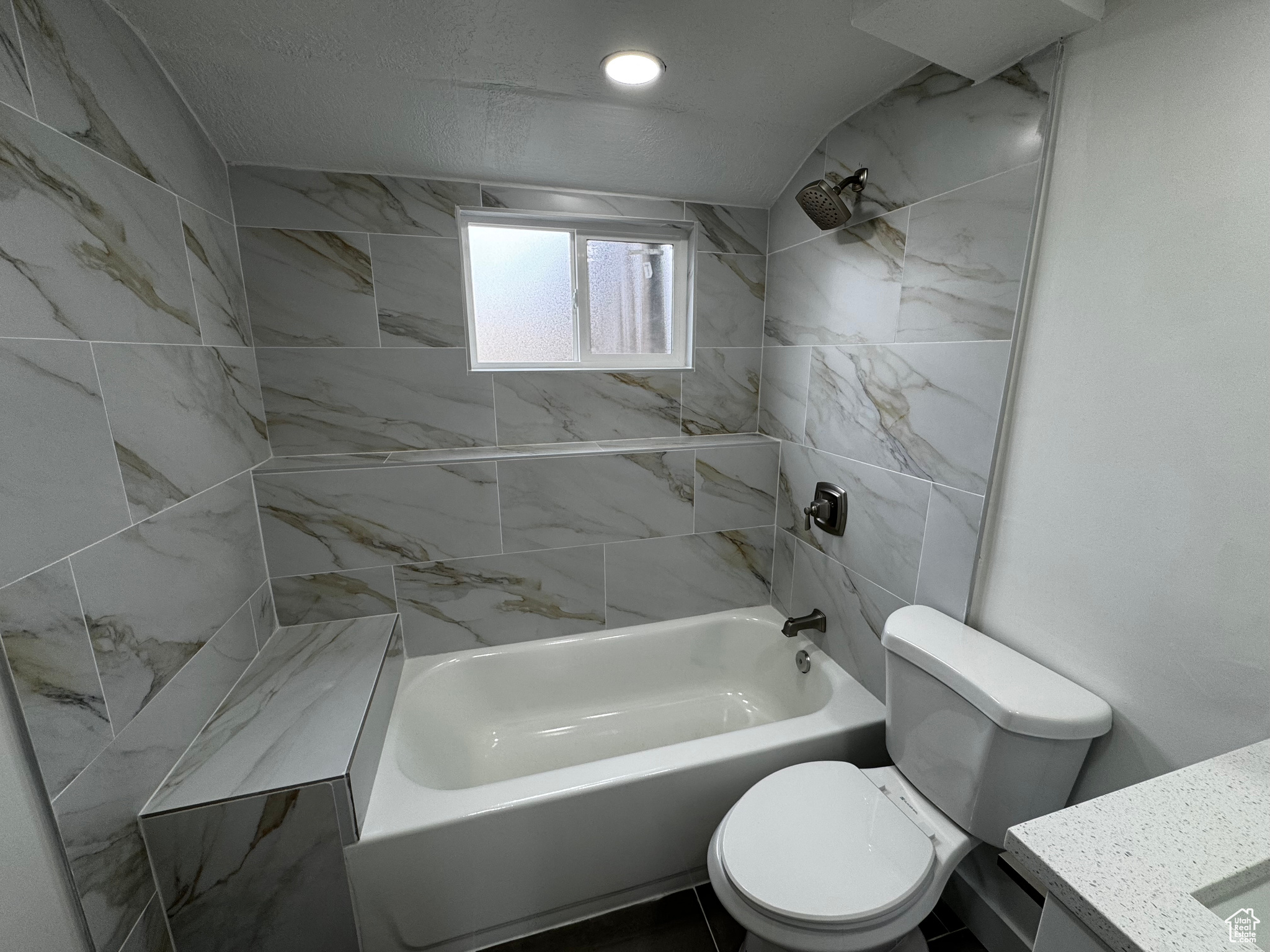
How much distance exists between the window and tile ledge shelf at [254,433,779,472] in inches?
11.6

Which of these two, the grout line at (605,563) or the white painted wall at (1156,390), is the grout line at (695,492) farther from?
the white painted wall at (1156,390)

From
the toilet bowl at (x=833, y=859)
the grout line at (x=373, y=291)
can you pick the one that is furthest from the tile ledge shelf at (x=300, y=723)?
the grout line at (x=373, y=291)

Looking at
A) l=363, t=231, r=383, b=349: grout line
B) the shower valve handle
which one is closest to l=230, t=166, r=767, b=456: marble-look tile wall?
l=363, t=231, r=383, b=349: grout line

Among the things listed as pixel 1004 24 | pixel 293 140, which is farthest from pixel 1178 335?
pixel 293 140

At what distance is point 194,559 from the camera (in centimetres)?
122

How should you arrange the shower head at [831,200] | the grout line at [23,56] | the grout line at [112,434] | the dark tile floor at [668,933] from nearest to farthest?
the grout line at [23,56] → the grout line at [112,434] → the dark tile floor at [668,933] → the shower head at [831,200]

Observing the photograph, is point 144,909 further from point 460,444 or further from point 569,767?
point 460,444

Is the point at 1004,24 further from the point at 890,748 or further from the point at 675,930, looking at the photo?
the point at 675,930

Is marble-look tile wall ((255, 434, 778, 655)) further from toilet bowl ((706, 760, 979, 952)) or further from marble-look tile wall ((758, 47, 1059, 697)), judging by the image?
toilet bowl ((706, 760, 979, 952))

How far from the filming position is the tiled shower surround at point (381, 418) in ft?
2.87

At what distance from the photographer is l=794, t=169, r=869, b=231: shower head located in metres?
1.45

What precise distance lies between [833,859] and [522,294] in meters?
1.93

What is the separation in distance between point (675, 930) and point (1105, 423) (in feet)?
5.04
